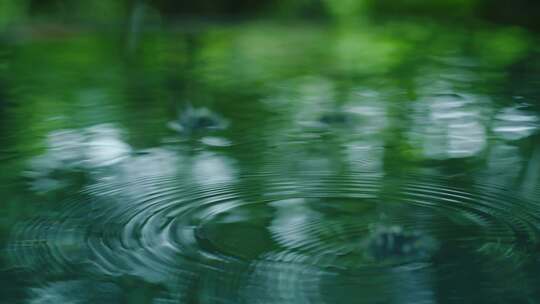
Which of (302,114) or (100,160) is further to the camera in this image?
(302,114)

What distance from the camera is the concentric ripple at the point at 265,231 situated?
48.6 inches

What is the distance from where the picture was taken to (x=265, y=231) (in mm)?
1428

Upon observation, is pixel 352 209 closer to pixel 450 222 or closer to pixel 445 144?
pixel 450 222

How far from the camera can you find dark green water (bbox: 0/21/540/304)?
4.04ft

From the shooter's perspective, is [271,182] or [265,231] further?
[271,182]

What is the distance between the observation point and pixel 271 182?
1.70 metres

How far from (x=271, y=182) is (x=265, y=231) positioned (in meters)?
0.28

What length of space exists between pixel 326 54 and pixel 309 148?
1.83 meters

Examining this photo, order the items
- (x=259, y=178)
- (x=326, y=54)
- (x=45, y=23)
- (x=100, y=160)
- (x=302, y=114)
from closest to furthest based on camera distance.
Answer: (x=259, y=178)
(x=100, y=160)
(x=302, y=114)
(x=326, y=54)
(x=45, y=23)

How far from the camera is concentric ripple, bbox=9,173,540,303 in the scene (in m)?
1.23

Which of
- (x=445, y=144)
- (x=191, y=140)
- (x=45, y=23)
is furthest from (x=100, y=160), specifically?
(x=45, y=23)

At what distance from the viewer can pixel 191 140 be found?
2109mm

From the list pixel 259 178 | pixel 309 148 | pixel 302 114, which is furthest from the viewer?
pixel 302 114

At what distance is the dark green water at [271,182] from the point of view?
1231 mm
